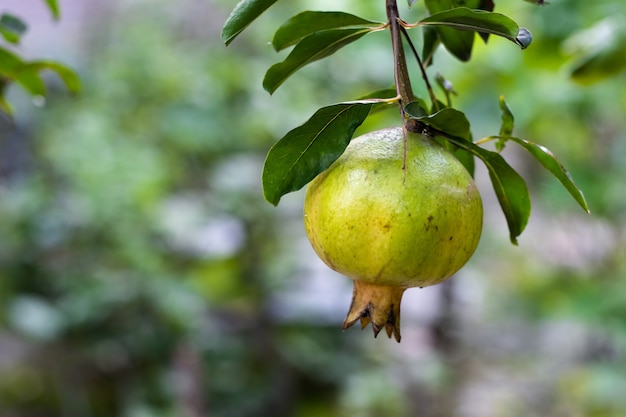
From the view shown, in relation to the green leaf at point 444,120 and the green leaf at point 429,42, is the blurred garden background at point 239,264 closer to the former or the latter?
the green leaf at point 429,42

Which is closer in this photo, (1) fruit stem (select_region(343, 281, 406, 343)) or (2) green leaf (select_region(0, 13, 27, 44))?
(1) fruit stem (select_region(343, 281, 406, 343))

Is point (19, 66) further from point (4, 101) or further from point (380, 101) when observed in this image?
point (380, 101)

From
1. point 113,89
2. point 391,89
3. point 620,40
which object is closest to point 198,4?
point 113,89

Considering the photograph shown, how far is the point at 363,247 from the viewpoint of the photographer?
327mm

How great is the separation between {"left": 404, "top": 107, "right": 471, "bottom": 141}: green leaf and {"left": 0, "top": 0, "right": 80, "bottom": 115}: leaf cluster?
34cm

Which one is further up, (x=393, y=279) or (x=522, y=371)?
(x=522, y=371)

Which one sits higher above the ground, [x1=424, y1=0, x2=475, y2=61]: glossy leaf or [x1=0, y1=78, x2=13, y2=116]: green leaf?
[x1=0, y1=78, x2=13, y2=116]: green leaf

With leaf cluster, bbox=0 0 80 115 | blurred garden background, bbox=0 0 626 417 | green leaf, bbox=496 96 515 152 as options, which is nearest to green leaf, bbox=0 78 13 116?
leaf cluster, bbox=0 0 80 115

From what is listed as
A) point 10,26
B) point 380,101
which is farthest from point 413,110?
point 10,26

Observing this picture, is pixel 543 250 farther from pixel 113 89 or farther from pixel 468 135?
pixel 468 135

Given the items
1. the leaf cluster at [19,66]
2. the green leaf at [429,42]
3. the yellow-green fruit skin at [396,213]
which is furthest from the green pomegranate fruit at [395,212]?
the leaf cluster at [19,66]

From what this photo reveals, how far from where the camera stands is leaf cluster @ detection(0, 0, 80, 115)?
20.8 inches

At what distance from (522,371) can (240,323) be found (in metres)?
1.05

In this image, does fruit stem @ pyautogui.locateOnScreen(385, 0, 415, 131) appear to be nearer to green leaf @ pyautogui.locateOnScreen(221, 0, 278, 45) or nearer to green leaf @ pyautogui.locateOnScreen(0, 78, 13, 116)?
green leaf @ pyautogui.locateOnScreen(221, 0, 278, 45)
